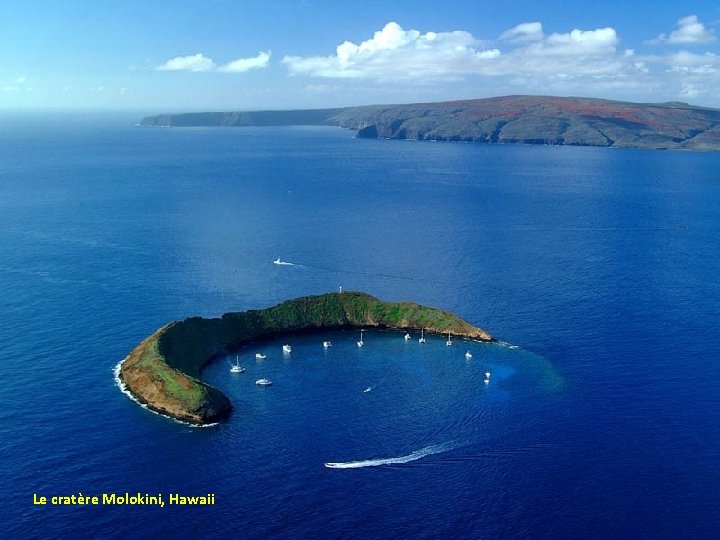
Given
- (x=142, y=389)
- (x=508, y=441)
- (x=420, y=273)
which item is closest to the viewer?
(x=508, y=441)

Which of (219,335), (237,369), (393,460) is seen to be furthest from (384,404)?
(219,335)

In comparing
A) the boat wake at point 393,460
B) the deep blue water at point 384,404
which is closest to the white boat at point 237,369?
the deep blue water at point 384,404

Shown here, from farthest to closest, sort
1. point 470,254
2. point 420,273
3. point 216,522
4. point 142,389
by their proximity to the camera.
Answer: point 470,254, point 420,273, point 142,389, point 216,522

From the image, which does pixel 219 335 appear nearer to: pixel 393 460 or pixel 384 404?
pixel 384 404

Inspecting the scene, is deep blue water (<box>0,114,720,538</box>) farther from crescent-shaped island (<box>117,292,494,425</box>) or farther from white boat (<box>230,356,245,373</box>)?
crescent-shaped island (<box>117,292,494,425</box>)

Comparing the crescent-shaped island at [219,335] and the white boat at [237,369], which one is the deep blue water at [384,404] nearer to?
the white boat at [237,369]

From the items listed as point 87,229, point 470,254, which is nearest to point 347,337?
point 470,254

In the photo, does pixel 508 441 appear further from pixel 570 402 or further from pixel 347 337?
pixel 347 337

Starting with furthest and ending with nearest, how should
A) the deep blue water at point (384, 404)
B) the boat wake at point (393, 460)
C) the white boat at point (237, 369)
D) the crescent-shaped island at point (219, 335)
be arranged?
the white boat at point (237, 369)
the crescent-shaped island at point (219, 335)
the boat wake at point (393, 460)
the deep blue water at point (384, 404)
